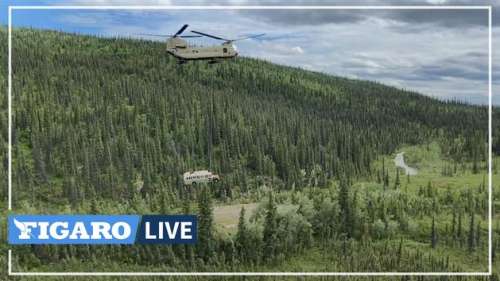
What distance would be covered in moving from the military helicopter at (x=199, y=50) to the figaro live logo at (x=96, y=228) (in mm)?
14428

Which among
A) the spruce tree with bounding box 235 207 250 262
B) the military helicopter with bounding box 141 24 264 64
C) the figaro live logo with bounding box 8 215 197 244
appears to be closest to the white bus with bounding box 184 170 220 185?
the spruce tree with bounding box 235 207 250 262

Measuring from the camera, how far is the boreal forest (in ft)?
234

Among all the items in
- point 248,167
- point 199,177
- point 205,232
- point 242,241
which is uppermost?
point 248,167

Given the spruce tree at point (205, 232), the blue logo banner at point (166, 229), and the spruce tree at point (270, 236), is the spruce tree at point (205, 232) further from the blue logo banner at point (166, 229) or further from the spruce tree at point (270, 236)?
the blue logo banner at point (166, 229)

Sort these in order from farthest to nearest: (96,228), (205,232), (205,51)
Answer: (205,232) < (205,51) < (96,228)

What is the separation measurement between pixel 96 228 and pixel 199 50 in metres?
17.5

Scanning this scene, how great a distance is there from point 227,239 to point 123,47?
261 feet

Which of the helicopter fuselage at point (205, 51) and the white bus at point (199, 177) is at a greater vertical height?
the helicopter fuselage at point (205, 51)

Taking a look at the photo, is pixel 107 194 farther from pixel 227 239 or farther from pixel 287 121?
pixel 287 121

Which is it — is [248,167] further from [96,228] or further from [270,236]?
[96,228]

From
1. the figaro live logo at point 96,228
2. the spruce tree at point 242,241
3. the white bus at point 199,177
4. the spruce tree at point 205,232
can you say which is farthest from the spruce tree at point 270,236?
the figaro live logo at point 96,228

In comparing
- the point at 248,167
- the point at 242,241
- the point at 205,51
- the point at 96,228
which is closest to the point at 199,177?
the point at 248,167

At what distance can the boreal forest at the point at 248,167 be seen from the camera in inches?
2808

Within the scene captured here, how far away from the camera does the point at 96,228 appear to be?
4962cm
